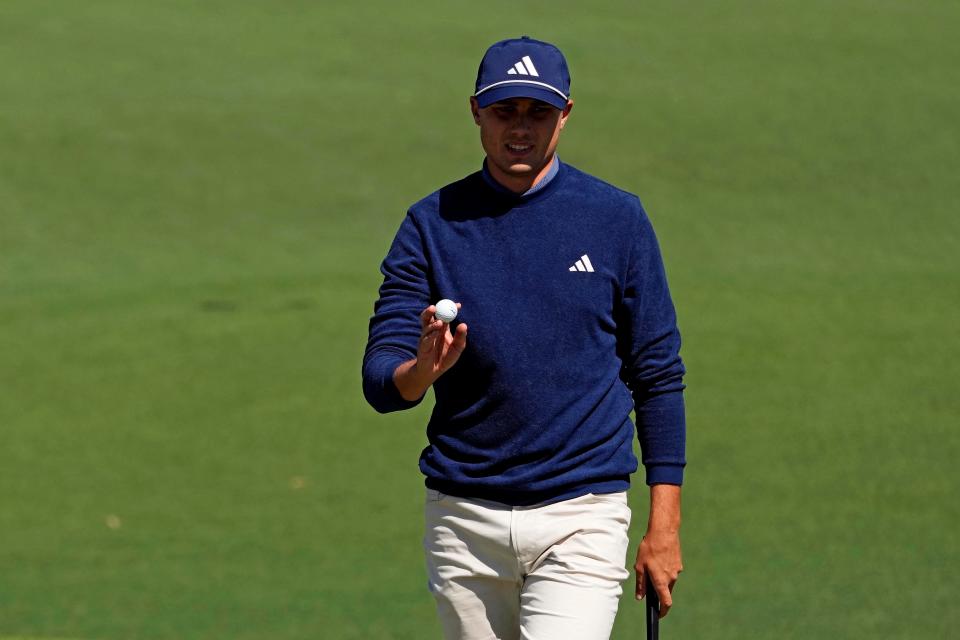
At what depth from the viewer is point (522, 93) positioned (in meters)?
3.59

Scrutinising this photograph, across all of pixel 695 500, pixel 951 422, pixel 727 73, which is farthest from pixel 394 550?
pixel 727 73

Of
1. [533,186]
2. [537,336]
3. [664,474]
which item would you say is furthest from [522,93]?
[664,474]

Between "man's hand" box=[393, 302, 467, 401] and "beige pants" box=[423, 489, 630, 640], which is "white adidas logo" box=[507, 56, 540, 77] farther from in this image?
"beige pants" box=[423, 489, 630, 640]

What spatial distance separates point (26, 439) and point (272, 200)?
375 cm

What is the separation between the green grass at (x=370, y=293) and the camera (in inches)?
272

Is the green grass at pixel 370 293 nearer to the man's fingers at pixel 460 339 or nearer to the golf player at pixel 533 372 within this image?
the golf player at pixel 533 372

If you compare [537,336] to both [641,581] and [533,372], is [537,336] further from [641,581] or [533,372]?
[641,581]

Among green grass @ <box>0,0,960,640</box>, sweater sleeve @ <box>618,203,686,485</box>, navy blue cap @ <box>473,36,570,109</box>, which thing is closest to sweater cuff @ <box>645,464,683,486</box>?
sweater sleeve @ <box>618,203,686,485</box>

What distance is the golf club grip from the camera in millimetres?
3725

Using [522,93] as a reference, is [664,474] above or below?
below

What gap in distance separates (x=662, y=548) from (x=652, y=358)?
1.34 feet

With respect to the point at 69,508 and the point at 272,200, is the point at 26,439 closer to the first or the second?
the point at 69,508

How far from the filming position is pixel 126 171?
471 inches

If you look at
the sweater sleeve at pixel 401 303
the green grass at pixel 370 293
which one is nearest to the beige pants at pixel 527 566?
the sweater sleeve at pixel 401 303
